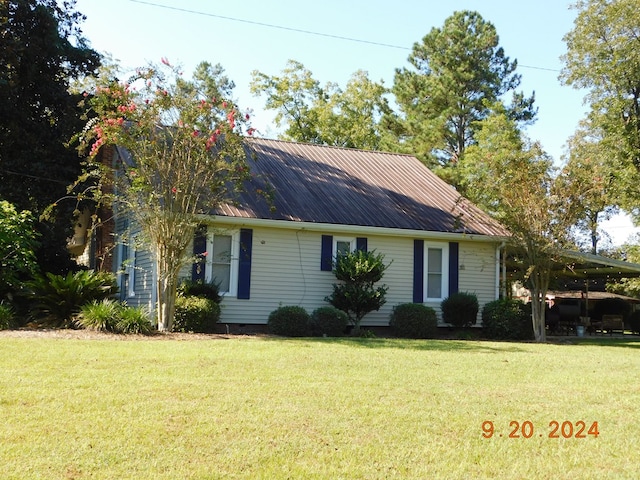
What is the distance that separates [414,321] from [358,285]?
1.60m

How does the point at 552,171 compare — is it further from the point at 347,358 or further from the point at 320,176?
the point at 347,358

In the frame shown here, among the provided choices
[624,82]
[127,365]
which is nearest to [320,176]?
[127,365]

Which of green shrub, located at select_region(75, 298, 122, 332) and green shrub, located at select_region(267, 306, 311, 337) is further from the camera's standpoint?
green shrub, located at select_region(267, 306, 311, 337)

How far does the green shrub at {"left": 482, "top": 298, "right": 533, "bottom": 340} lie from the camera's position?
56.0ft

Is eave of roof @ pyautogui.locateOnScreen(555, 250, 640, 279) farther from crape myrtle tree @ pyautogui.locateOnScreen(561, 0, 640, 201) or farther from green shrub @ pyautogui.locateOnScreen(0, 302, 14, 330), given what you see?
green shrub @ pyautogui.locateOnScreen(0, 302, 14, 330)

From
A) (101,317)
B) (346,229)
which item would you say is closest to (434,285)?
(346,229)

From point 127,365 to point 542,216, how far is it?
10802mm

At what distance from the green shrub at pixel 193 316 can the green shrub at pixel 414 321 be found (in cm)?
468

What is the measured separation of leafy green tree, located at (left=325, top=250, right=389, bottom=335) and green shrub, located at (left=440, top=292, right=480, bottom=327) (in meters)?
2.14

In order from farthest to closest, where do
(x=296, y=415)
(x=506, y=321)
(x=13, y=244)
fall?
(x=506, y=321)
(x=13, y=244)
(x=296, y=415)

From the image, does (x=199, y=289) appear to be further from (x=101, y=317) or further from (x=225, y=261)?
(x=101, y=317)

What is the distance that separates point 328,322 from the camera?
15.5 metres

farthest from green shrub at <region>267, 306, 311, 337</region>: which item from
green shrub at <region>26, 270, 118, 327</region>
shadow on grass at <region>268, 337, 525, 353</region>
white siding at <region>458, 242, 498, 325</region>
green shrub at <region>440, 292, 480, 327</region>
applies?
white siding at <region>458, 242, 498, 325</region>

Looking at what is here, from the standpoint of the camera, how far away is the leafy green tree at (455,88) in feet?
123
